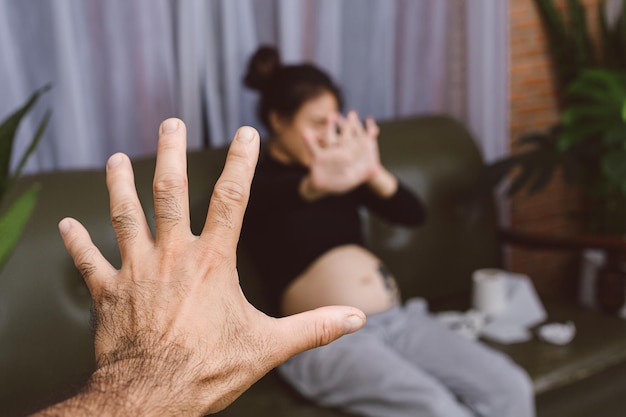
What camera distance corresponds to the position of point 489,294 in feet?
6.80

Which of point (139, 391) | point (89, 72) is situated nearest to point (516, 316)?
point (89, 72)

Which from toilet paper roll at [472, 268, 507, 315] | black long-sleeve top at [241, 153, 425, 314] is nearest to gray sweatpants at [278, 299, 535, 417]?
black long-sleeve top at [241, 153, 425, 314]

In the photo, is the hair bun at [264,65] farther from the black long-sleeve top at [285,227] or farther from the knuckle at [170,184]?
the knuckle at [170,184]

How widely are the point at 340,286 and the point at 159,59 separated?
883mm

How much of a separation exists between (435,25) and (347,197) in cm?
105

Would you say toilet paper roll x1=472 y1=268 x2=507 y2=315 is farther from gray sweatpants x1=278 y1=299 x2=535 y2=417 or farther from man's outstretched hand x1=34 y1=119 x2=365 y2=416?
man's outstretched hand x1=34 y1=119 x2=365 y2=416

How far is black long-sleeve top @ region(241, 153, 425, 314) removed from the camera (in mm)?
1774

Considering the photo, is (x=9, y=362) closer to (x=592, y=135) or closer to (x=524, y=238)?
(x=524, y=238)

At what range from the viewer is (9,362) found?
1496mm

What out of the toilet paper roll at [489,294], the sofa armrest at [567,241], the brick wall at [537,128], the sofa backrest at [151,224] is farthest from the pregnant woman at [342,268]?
the brick wall at [537,128]

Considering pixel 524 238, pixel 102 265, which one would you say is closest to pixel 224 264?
pixel 102 265

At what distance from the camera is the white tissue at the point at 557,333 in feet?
6.22

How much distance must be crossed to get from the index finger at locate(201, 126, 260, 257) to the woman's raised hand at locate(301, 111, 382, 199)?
3.39 feet

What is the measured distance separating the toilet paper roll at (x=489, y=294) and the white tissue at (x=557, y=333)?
154 millimetres
